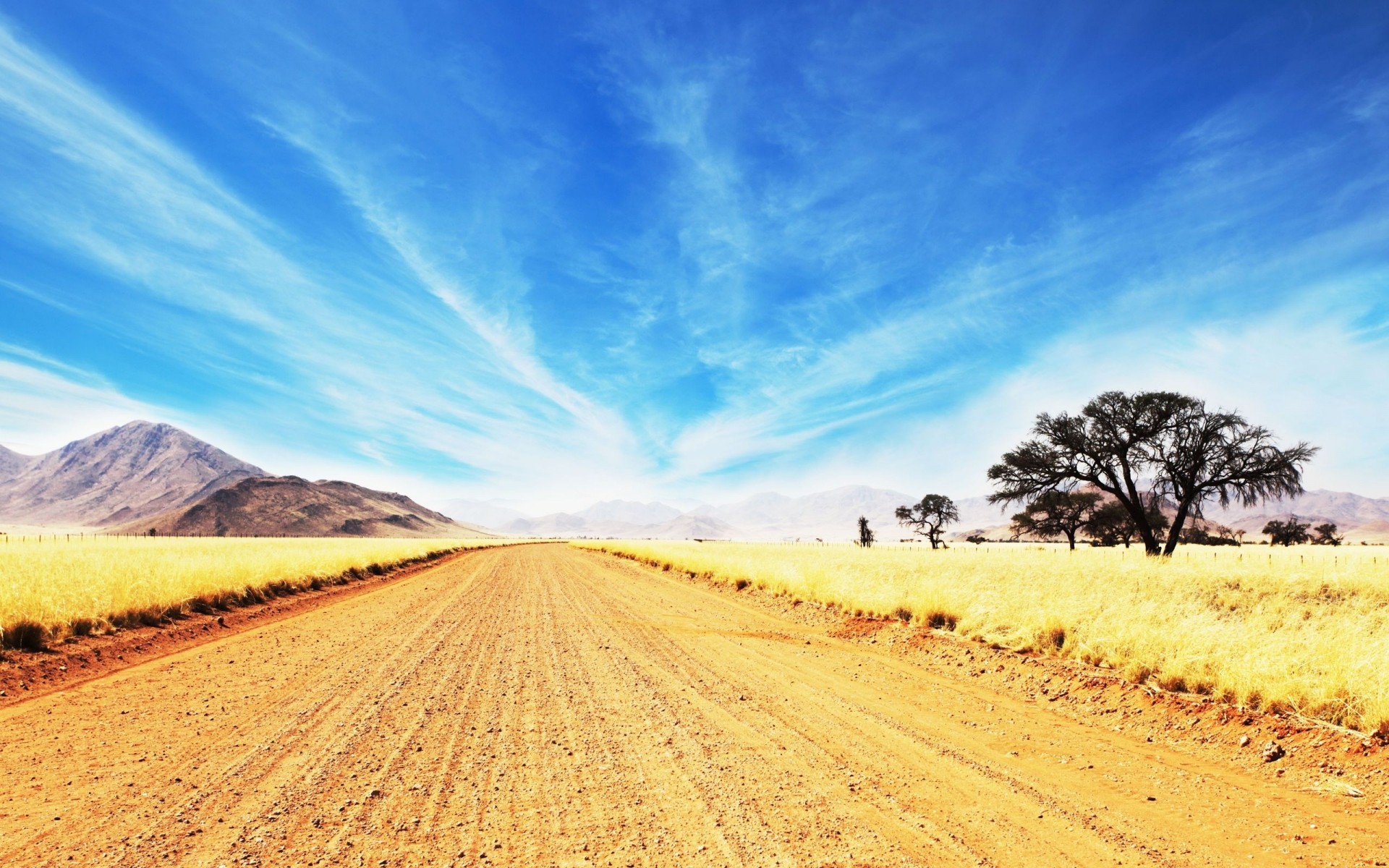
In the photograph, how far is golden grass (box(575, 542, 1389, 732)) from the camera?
6.02 metres

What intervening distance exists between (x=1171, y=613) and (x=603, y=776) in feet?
32.9

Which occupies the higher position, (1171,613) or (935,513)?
(935,513)

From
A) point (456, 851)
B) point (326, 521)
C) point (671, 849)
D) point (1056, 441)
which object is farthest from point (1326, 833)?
point (326, 521)

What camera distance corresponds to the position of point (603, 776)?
4.50 meters

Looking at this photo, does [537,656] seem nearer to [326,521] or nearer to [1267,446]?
[1267,446]

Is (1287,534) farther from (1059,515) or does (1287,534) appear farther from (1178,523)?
(1178,523)

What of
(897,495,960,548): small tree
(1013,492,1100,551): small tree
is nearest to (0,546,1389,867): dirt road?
(1013,492,1100,551): small tree

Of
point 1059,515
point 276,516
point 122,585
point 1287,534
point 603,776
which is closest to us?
point 603,776

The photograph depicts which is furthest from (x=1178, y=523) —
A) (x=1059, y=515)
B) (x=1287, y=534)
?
(x=1287, y=534)

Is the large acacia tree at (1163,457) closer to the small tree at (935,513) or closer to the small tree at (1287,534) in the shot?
the small tree at (935,513)

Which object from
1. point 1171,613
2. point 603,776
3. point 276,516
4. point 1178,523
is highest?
point 276,516

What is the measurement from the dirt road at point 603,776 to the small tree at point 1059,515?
57.1m

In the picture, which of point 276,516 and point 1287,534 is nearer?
point 1287,534

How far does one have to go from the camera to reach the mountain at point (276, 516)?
159m
